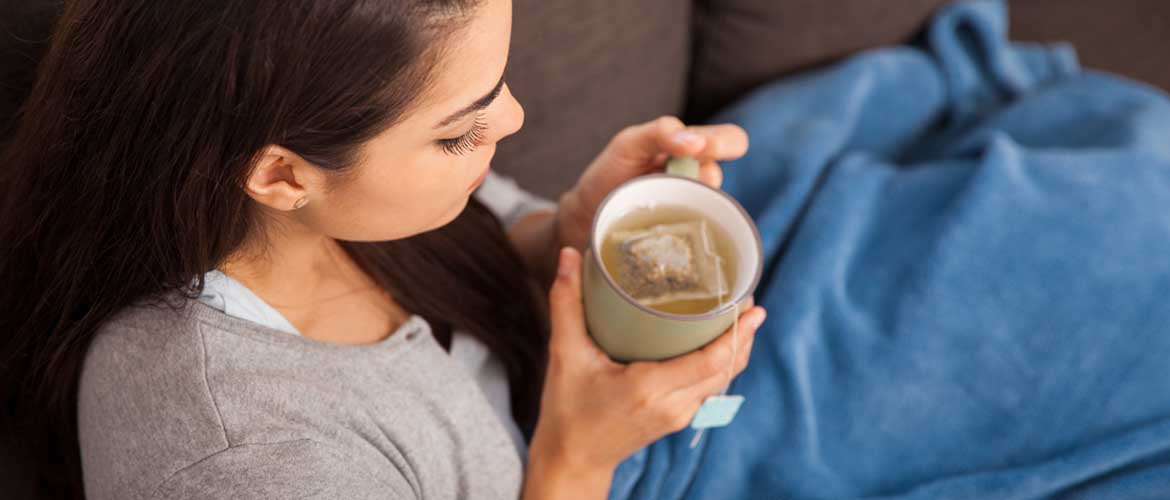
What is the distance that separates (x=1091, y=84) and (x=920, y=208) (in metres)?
0.41

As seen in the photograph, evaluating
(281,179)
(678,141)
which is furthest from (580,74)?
(281,179)

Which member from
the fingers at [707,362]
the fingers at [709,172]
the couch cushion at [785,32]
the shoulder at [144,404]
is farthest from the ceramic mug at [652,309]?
the couch cushion at [785,32]

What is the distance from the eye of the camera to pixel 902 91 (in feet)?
3.98

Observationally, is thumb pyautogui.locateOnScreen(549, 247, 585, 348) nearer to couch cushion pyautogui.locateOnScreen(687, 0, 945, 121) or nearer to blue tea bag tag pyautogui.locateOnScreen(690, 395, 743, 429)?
blue tea bag tag pyautogui.locateOnScreen(690, 395, 743, 429)

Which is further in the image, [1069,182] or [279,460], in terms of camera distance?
[1069,182]

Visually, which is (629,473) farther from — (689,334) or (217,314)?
(217,314)

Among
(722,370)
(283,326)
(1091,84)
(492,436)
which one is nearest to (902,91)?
(1091,84)

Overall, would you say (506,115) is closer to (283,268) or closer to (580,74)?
(283,268)

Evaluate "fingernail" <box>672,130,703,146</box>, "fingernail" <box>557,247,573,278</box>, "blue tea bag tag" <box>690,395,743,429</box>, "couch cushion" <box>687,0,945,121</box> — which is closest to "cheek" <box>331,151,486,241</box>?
"fingernail" <box>557,247,573,278</box>

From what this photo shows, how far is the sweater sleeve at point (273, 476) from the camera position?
60 centimetres

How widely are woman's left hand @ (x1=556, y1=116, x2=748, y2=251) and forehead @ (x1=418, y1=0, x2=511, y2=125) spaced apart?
247 mm

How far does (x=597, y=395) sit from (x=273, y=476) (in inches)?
11.9

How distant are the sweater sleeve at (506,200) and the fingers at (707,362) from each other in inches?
15.0

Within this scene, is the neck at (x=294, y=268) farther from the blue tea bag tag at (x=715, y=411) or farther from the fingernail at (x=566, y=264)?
the blue tea bag tag at (x=715, y=411)
